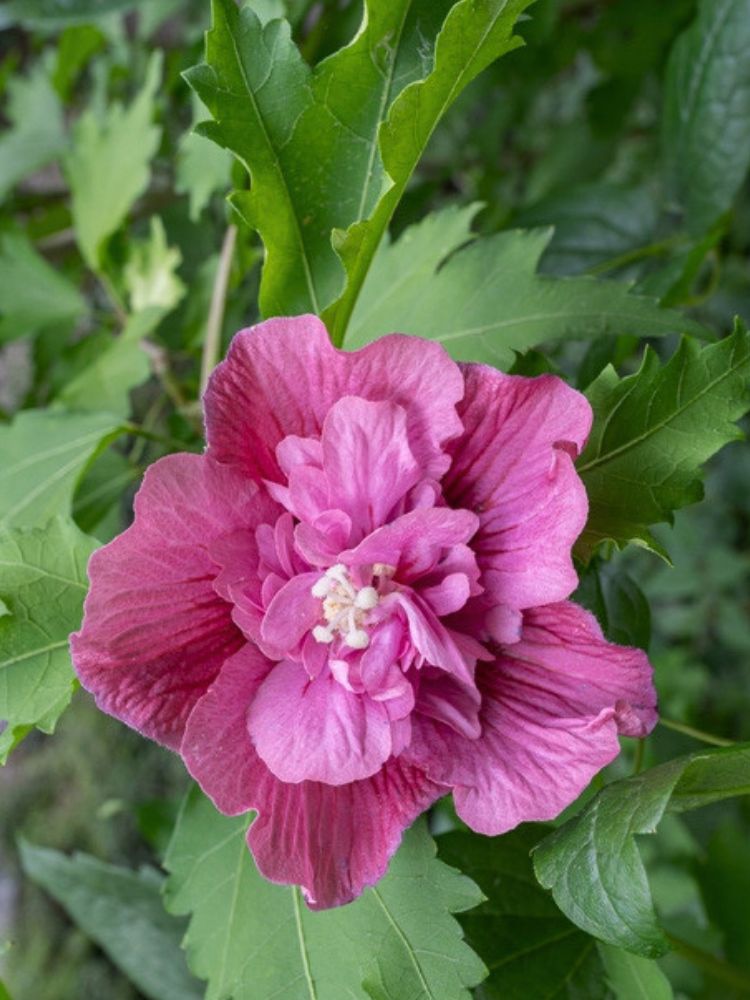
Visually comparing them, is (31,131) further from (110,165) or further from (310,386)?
(310,386)

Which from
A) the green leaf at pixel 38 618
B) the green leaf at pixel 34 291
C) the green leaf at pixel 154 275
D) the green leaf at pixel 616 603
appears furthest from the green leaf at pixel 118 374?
the green leaf at pixel 616 603

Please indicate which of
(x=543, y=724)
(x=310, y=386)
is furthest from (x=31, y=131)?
(x=543, y=724)

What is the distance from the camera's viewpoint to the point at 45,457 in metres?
0.69

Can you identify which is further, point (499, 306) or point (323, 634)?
point (499, 306)

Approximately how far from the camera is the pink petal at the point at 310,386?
46 cm

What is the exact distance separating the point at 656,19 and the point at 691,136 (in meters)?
0.27

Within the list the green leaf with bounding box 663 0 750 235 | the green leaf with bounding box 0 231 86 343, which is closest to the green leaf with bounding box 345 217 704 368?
the green leaf with bounding box 663 0 750 235

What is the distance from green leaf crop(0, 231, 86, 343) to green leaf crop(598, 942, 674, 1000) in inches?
26.0

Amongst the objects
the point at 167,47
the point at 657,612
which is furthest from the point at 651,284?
the point at 657,612

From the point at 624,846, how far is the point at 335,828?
0.37 feet

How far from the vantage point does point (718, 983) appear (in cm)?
81

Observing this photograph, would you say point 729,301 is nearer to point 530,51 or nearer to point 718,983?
point 530,51

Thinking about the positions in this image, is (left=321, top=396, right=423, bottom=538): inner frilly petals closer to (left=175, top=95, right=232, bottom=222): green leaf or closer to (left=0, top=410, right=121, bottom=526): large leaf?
(left=0, top=410, right=121, bottom=526): large leaf

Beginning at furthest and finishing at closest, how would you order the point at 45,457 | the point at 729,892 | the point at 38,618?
the point at 729,892 < the point at 45,457 < the point at 38,618
